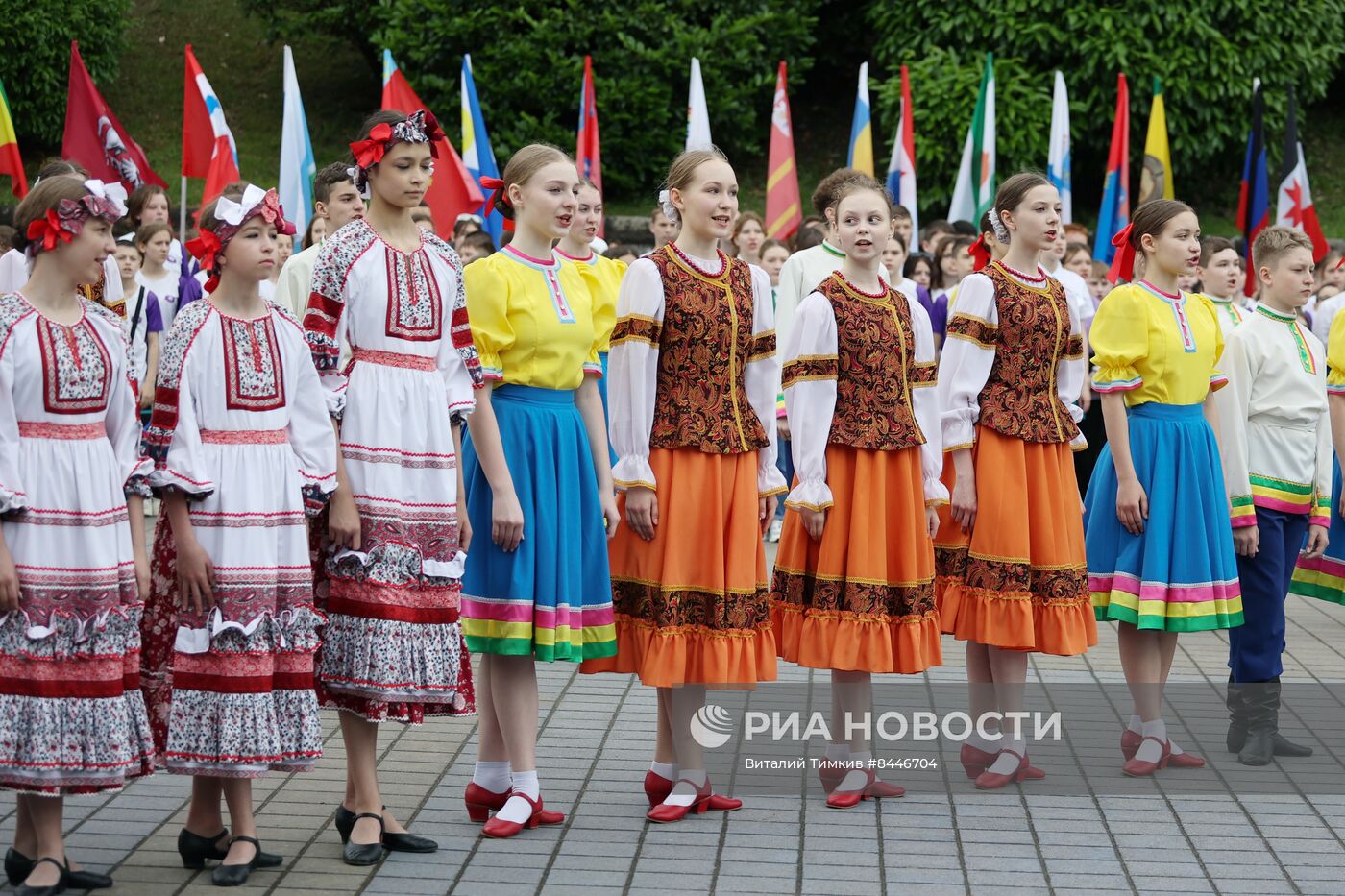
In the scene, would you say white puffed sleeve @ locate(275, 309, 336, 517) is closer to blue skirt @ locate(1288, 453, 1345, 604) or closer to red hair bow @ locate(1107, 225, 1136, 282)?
red hair bow @ locate(1107, 225, 1136, 282)

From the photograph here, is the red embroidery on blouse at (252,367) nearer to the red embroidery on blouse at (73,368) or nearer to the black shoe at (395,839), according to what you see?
the red embroidery on blouse at (73,368)

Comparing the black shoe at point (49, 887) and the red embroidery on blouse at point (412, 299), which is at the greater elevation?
the red embroidery on blouse at point (412, 299)

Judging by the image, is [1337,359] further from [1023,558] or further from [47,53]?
[47,53]

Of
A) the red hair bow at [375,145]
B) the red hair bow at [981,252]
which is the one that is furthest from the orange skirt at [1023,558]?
the red hair bow at [375,145]

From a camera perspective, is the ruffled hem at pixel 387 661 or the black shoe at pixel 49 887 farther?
the ruffled hem at pixel 387 661

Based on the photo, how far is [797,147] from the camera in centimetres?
2370

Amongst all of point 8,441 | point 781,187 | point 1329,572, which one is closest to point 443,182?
point 781,187

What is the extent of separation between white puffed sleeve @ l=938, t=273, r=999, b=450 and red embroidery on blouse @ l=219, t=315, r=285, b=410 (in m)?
2.45

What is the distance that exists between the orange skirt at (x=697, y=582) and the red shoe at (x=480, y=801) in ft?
1.69

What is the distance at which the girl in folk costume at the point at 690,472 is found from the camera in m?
5.39

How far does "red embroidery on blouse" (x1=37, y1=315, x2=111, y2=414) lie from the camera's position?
178 inches

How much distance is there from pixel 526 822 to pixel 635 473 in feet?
3.78

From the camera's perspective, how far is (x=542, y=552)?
208 inches

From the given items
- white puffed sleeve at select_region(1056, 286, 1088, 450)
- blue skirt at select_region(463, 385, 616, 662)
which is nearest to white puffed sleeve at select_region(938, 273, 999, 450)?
white puffed sleeve at select_region(1056, 286, 1088, 450)
